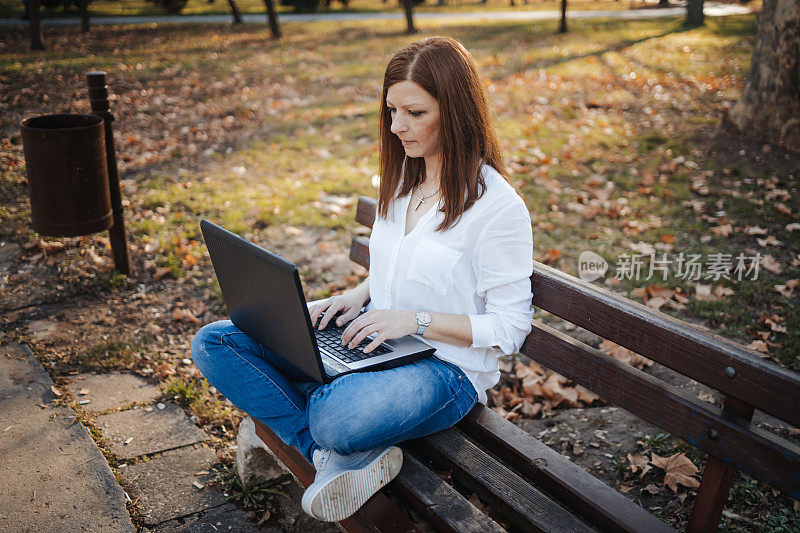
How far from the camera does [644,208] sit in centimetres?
561

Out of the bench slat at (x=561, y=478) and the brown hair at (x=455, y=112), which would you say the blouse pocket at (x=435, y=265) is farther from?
the bench slat at (x=561, y=478)

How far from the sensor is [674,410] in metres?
2.03

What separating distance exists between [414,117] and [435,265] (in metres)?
0.58

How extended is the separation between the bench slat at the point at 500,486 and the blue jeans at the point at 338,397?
0.07m

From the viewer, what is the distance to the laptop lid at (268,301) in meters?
2.00

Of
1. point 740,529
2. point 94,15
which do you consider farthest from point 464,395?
point 94,15

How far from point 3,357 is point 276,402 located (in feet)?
7.19

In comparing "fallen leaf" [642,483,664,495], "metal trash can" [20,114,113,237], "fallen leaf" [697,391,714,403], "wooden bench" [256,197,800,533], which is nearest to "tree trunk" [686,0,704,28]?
"fallen leaf" [697,391,714,403]

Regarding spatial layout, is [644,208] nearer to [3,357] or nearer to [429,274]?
[429,274]

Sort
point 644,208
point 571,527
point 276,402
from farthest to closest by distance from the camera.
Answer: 1. point 644,208
2. point 276,402
3. point 571,527

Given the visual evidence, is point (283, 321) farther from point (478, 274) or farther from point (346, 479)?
point (478, 274)

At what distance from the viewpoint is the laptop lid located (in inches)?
78.7

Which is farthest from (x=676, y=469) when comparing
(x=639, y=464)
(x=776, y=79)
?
(x=776, y=79)

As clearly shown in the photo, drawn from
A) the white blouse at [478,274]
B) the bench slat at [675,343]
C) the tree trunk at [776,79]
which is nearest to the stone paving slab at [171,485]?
the white blouse at [478,274]
